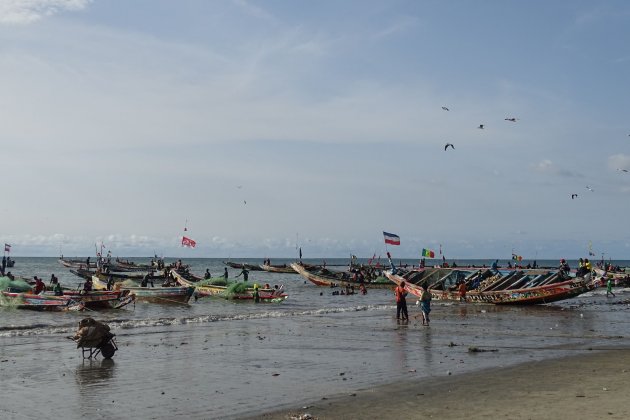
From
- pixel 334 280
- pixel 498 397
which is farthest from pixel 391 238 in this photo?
pixel 498 397

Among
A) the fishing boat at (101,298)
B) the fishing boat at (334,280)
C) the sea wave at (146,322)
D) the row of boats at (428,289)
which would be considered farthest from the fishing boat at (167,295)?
the fishing boat at (334,280)

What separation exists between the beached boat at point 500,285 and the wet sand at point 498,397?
71.1 ft

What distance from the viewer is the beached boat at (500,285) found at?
36094 mm

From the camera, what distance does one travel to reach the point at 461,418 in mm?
10281

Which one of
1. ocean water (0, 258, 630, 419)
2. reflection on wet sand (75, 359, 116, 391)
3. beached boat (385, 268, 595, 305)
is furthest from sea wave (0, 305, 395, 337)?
reflection on wet sand (75, 359, 116, 391)

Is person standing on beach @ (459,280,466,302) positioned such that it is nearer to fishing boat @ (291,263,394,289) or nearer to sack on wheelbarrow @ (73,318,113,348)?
fishing boat @ (291,263,394,289)

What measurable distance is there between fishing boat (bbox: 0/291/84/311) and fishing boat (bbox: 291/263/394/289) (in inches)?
1207

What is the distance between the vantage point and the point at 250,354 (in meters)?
18.8

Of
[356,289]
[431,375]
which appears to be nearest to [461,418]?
[431,375]

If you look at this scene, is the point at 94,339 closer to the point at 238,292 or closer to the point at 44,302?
the point at 44,302

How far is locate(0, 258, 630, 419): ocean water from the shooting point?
41.4 ft

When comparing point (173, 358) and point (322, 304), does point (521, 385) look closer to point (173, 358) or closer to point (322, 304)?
point (173, 358)

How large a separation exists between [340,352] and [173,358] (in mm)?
4613

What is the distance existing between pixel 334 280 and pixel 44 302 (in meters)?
36.3
